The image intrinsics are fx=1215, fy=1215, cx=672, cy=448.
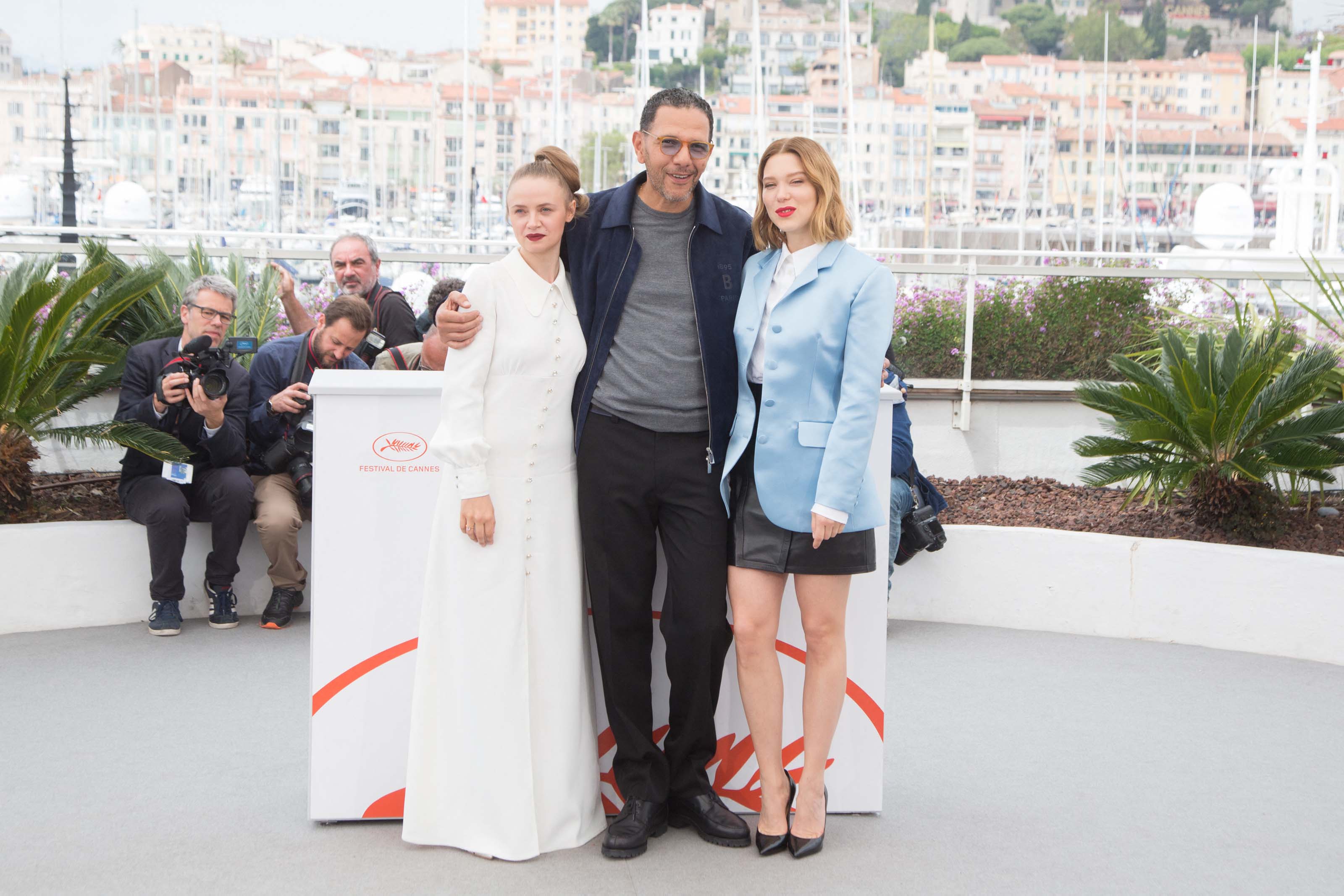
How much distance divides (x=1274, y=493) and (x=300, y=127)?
71619 millimetres

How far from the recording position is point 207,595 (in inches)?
221

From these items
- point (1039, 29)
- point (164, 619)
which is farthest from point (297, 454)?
point (1039, 29)

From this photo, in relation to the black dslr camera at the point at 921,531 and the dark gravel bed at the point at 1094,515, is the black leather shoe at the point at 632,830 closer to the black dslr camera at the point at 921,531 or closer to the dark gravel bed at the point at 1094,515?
the black dslr camera at the point at 921,531

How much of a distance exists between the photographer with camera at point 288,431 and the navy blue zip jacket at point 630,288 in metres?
2.44

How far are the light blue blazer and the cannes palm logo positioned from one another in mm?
877

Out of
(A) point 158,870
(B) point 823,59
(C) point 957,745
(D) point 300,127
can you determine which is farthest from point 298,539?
(B) point 823,59

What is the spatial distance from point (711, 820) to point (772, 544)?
2.61 feet

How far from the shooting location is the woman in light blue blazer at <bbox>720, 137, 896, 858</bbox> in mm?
3047

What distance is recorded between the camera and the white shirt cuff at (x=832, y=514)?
3.03 meters

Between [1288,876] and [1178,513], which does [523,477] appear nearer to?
[1288,876]

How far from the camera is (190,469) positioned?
17.7 feet

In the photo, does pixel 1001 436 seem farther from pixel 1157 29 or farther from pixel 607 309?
pixel 1157 29

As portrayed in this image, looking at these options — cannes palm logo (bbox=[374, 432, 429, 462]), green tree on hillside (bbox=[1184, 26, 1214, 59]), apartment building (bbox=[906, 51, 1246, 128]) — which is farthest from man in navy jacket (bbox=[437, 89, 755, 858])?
green tree on hillside (bbox=[1184, 26, 1214, 59])

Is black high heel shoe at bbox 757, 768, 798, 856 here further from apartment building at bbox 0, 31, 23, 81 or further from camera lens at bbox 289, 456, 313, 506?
apartment building at bbox 0, 31, 23, 81
